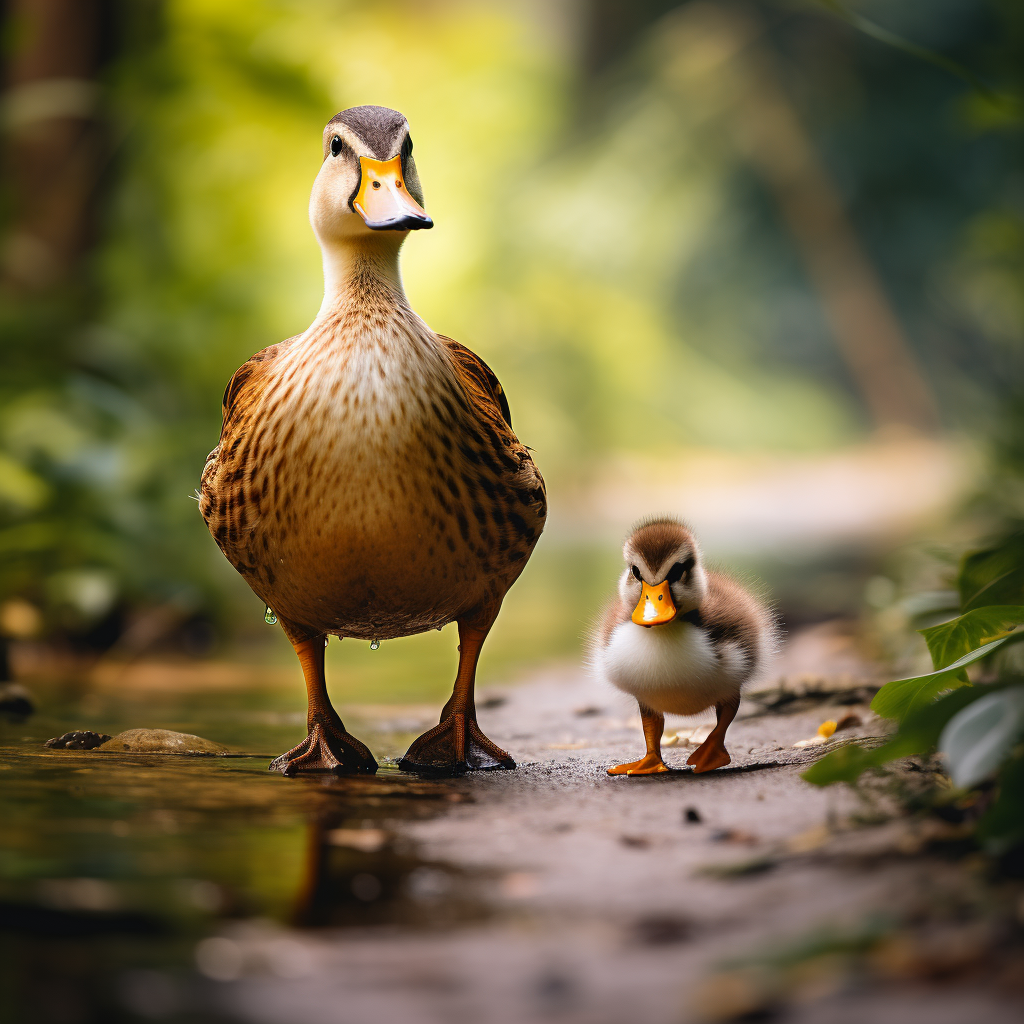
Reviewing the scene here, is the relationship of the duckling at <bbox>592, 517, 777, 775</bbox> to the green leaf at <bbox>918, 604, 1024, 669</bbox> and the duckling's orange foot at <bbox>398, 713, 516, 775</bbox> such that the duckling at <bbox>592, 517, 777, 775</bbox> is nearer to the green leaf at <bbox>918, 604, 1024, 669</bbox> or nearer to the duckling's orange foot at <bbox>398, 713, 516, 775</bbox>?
the duckling's orange foot at <bbox>398, 713, 516, 775</bbox>

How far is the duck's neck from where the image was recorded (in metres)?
3.10

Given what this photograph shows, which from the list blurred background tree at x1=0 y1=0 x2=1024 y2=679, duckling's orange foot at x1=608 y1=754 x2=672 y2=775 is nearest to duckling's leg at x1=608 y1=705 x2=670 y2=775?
duckling's orange foot at x1=608 y1=754 x2=672 y2=775

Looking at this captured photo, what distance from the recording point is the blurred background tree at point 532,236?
19.2 feet

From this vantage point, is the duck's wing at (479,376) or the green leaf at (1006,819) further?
the duck's wing at (479,376)

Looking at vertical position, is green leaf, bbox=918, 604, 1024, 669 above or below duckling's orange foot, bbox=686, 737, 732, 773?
above

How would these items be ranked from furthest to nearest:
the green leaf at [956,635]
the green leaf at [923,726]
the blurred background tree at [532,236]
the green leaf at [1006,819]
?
the blurred background tree at [532,236] < the green leaf at [956,635] < the green leaf at [923,726] < the green leaf at [1006,819]

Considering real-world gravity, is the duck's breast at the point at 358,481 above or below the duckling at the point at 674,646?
above

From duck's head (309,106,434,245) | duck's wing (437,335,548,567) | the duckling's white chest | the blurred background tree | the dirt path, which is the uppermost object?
the blurred background tree

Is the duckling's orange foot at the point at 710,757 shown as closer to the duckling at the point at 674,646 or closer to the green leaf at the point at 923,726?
the duckling at the point at 674,646

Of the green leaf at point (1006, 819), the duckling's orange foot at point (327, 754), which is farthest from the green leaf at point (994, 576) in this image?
the duckling's orange foot at point (327, 754)

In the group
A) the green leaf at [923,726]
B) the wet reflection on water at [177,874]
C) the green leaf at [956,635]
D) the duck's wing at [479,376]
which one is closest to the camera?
the wet reflection on water at [177,874]

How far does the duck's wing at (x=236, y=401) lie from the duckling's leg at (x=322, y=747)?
415mm

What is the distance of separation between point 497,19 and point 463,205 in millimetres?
6231

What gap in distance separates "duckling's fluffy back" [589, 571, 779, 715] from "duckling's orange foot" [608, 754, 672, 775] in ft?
0.48
